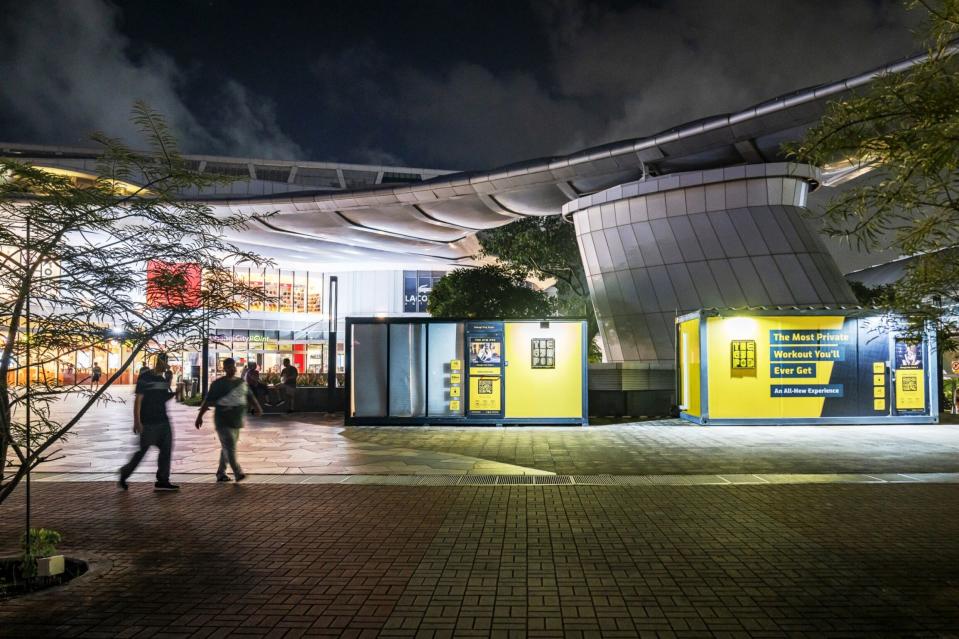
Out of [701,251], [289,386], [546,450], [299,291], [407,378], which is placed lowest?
[546,450]

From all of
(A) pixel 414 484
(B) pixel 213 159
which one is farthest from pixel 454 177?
(B) pixel 213 159

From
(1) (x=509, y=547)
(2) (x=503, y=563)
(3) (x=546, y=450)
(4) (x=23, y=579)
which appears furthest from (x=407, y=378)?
(4) (x=23, y=579)

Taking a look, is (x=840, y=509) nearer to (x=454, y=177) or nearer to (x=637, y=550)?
(x=637, y=550)

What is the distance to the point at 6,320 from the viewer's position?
538cm

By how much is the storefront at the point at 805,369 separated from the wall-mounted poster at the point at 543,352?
374 centimetres

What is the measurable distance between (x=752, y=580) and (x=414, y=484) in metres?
5.13

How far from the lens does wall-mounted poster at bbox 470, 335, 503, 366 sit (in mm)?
17172

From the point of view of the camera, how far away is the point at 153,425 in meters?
9.26

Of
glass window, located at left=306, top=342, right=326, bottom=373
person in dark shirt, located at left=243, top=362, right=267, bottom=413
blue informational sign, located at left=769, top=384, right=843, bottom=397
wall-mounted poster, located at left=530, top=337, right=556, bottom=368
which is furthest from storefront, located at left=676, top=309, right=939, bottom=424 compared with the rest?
glass window, located at left=306, top=342, right=326, bottom=373

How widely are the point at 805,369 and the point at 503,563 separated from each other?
549 inches

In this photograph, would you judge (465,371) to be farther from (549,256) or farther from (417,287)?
(417,287)

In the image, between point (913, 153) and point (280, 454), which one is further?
point (280, 454)

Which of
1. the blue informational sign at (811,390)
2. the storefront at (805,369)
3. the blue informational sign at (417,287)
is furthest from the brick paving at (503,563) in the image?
the blue informational sign at (417,287)

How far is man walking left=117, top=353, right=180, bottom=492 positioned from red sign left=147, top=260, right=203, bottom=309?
305 cm
